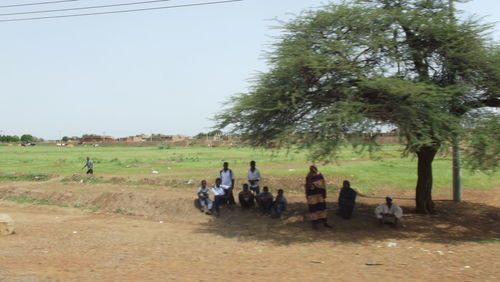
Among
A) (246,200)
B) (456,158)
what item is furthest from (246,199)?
(456,158)

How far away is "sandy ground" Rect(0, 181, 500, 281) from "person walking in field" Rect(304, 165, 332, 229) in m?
0.50

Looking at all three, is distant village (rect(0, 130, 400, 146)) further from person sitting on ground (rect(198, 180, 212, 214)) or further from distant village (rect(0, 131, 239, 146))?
person sitting on ground (rect(198, 180, 212, 214))

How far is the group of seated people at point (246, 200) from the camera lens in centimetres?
1506

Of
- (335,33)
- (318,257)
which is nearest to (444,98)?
(335,33)

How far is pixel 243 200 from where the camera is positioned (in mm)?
15906

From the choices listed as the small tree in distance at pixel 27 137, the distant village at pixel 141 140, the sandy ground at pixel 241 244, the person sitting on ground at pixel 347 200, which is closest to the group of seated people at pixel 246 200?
the sandy ground at pixel 241 244

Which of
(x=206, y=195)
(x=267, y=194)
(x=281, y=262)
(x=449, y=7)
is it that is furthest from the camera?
(x=206, y=195)

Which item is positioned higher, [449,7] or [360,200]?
[449,7]

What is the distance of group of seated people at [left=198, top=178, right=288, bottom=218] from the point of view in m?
15.1

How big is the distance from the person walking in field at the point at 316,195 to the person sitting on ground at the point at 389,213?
172cm

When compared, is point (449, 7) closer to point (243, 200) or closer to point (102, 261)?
point (243, 200)

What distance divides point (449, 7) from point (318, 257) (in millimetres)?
8618

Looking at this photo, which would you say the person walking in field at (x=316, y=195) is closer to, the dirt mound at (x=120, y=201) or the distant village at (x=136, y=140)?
the dirt mound at (x=120, y=201)

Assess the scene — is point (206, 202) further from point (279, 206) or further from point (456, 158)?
point (456, 158)
